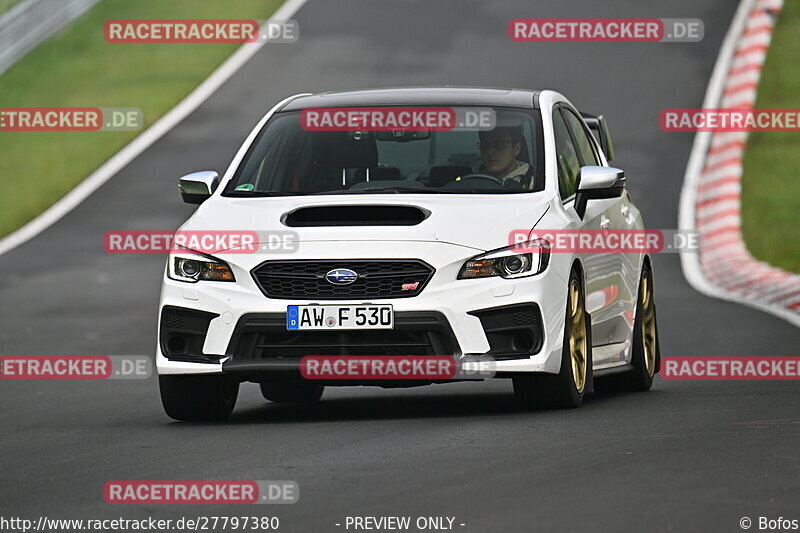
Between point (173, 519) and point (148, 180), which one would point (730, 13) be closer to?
point (148, 180)

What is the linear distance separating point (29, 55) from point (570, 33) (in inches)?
364

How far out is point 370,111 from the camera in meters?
10.9

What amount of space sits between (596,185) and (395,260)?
140cm

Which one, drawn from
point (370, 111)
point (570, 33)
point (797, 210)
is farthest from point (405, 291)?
point (570, 33)

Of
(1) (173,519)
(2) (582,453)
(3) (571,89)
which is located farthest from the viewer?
(3) (571,89)

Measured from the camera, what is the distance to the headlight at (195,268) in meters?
9.68

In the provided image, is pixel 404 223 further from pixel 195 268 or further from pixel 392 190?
pixel 195 268

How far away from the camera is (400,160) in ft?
34.7

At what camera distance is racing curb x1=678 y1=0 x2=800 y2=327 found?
18.6 m

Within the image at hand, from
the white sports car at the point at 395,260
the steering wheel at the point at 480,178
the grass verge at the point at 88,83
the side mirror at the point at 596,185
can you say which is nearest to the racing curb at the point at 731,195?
the side mirror at the point at 596,185

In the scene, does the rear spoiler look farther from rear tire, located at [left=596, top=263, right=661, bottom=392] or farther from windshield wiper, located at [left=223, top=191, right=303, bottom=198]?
windshield wiper, located at [left=223, top=191, right=303, bottom=198]

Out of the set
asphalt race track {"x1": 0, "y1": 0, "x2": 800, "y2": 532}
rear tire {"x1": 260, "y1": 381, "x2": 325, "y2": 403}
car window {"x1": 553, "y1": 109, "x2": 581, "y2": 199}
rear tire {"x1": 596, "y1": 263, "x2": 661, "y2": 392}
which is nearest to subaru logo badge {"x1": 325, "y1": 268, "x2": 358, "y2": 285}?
asphalt race track {"x1": 0, "y1": 0, "x2": 800, "y2": 532}

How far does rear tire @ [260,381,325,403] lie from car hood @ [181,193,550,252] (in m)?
1.71

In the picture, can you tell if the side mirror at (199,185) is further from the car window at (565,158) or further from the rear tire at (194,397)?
the car window at (565,158)
